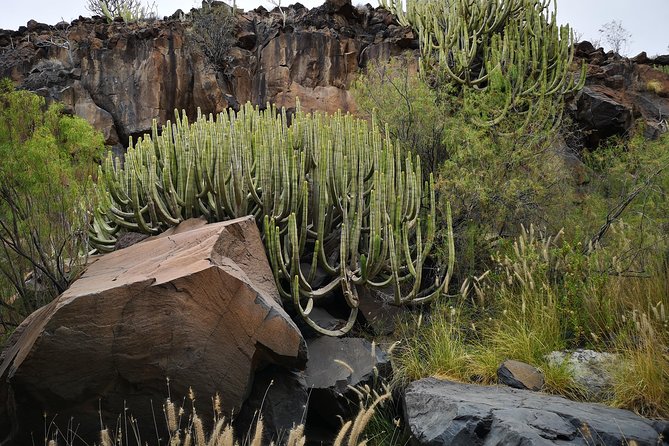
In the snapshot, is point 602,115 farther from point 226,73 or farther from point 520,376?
point 520,376

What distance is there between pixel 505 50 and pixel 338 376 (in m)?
8.31

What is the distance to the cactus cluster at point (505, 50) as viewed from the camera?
11.3 m

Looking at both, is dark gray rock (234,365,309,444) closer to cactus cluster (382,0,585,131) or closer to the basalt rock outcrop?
cactus cluster (382,0,585,131)

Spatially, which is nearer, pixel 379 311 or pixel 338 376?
pixel 338 376

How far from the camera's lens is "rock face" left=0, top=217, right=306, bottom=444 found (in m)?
4.15

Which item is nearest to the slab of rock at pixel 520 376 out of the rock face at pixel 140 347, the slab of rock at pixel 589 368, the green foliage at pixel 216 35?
the slab of rock at pixel 589 368

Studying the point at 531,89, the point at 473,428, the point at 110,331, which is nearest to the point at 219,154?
the point at 110,331

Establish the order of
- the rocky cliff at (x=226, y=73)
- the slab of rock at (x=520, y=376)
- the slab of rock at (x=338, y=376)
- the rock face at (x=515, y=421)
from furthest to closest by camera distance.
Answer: the rocky cliff at (x=226, y=73) → the slab of rock at (x=338, y=376) → the slab of rock at (x=520, y=376) → the rock face at (x=515, y=421)

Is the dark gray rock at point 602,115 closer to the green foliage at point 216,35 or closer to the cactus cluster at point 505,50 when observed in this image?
the cactus cluster at point 505,50

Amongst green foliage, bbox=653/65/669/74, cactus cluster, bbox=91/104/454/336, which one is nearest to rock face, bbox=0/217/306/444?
cactus cluster, bbox=91/104/454/336

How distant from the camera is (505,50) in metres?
11.5

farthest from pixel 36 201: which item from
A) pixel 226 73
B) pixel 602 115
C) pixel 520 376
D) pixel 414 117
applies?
pixel 602 115

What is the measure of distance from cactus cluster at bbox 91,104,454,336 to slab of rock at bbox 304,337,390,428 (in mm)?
248

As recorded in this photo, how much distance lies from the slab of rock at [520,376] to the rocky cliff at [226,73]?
845 cm
